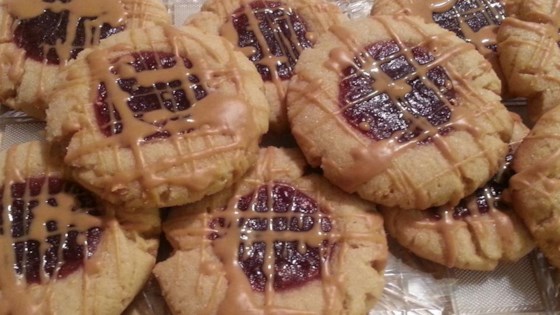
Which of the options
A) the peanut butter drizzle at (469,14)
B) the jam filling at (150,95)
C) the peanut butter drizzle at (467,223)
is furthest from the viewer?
the peanut butter drizzle at (469,14)

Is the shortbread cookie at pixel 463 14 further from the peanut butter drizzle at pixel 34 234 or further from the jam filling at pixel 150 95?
the peanut butter drizzle at pixel 34 234

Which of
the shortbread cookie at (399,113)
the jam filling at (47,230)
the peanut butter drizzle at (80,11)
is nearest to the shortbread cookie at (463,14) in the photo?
the shortbread cookie at (399,113)

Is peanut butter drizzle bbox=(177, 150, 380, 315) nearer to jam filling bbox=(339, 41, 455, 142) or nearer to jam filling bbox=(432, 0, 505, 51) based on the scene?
jam filling bbox=(339, 41, 455, 142)

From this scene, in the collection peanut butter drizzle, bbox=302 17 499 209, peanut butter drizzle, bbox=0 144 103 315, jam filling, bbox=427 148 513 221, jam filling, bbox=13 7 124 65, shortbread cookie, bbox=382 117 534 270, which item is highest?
jam filling, bbox=13 7 124 65

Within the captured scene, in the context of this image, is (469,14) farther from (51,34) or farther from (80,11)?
(51,34)

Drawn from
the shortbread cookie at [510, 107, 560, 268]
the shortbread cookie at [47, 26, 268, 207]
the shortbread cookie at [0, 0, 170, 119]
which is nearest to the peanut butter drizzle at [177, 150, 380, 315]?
the shortbread cookie at [47, 26, 268, 207]

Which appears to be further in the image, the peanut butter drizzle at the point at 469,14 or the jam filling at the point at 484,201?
the peanut butter drizzle at the point at 469,14

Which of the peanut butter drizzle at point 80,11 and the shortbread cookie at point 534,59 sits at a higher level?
the peanut butter drizzle at point 80,11
